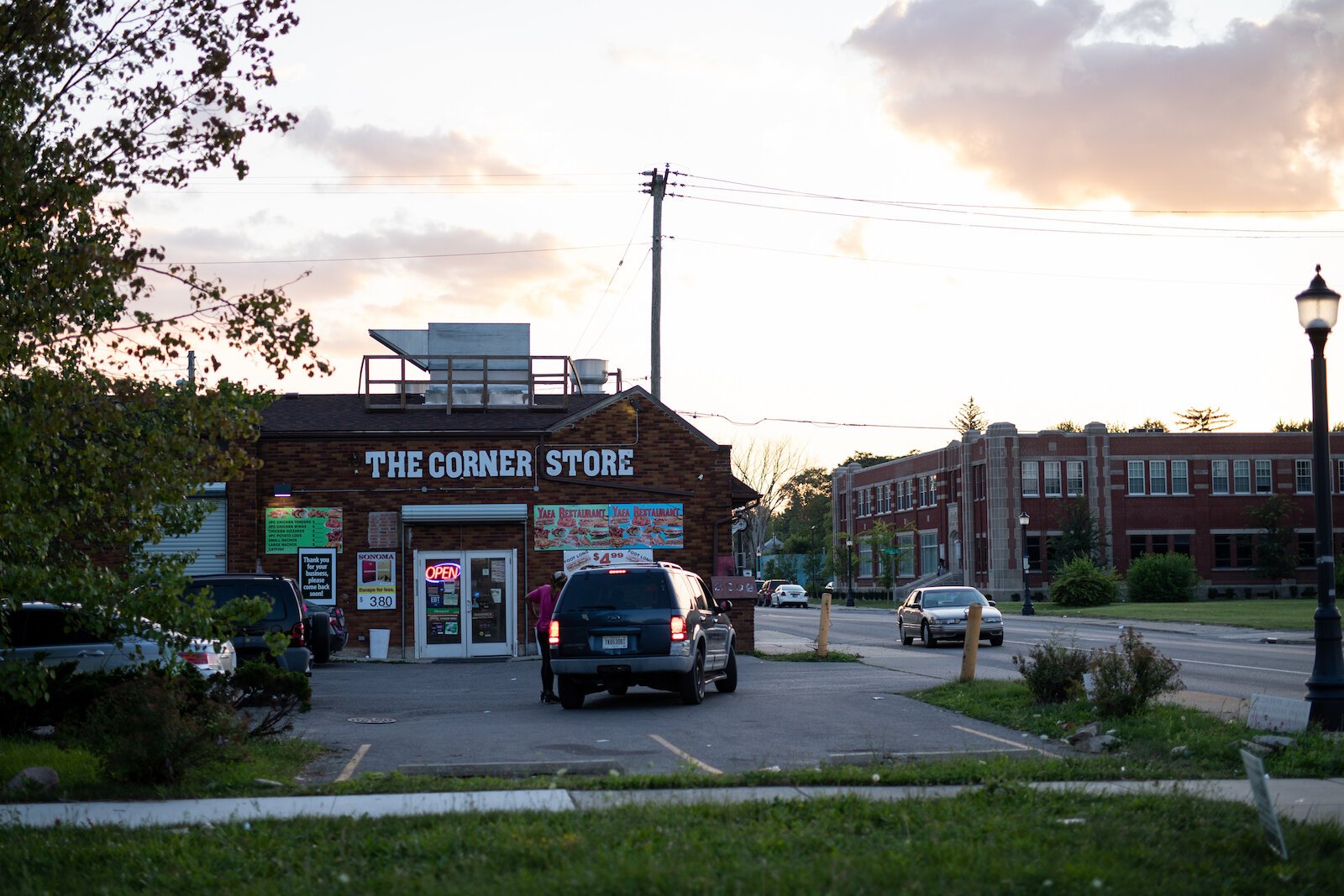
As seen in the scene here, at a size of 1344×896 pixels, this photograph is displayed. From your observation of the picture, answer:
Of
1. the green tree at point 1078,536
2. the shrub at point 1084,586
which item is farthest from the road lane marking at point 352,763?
the green tree at point 1078,536

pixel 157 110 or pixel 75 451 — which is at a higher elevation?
pixel 157 110

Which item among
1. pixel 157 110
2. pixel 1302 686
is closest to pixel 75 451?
pixel 157 110

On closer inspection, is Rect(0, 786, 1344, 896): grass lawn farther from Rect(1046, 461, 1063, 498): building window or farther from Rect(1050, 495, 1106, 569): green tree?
Rect(1046, 461, 1063, 498): building window

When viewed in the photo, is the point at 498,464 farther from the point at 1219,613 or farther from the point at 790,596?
the point at 790,596

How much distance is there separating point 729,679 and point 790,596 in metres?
63.9

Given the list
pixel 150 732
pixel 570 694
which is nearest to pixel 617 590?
pixel 570 694

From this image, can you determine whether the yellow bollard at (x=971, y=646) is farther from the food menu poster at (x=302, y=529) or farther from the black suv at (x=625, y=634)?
the food menu poster at (x=302, y=529)

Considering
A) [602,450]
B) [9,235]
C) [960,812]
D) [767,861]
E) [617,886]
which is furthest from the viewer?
[602,450]

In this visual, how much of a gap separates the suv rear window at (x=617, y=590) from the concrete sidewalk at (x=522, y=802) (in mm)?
7329

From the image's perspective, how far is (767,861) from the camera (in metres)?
6.93

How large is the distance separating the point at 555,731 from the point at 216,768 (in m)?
4.56

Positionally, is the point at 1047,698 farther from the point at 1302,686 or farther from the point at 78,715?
the point at 78,715

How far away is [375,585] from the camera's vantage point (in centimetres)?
2897

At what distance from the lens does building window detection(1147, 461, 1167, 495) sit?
2864 inches
